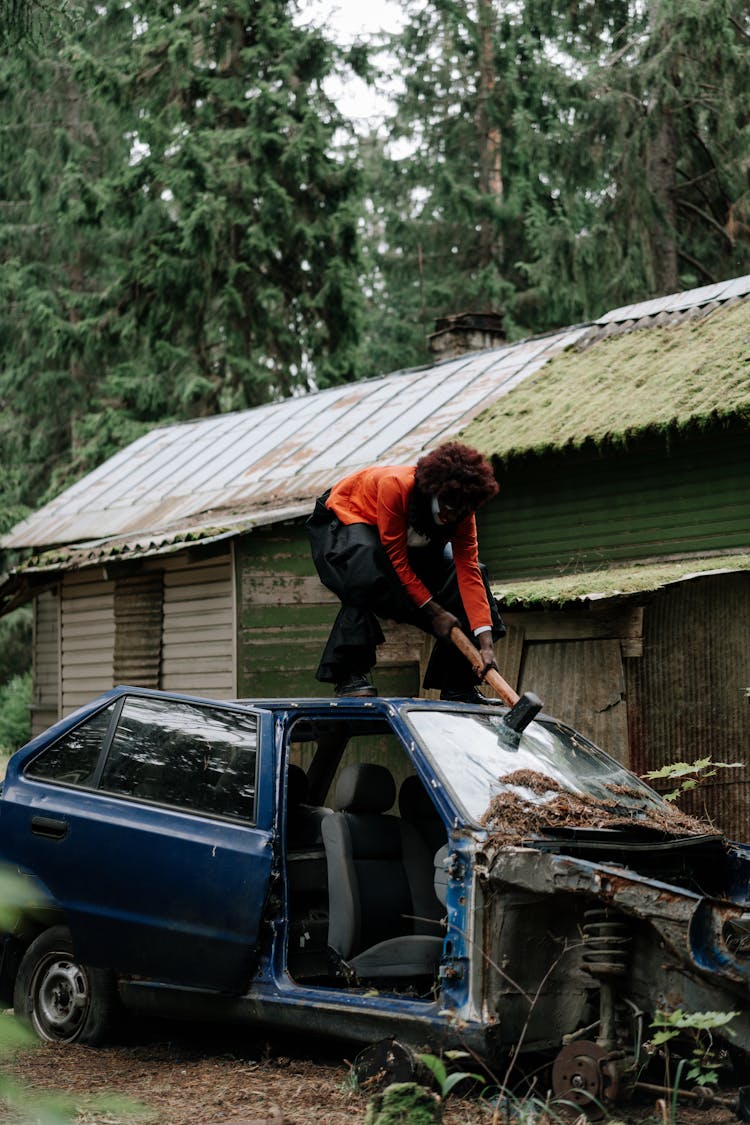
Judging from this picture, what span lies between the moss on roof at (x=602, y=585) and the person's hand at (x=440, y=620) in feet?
8.43

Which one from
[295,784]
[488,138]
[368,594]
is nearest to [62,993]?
[295,784]

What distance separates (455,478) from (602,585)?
347cm

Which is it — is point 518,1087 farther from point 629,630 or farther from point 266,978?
point 629,630

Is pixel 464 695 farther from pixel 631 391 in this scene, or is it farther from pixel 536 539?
pixel 536 539

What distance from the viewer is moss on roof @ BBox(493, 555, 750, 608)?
8.96 meters

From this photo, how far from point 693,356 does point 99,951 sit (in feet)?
26.6

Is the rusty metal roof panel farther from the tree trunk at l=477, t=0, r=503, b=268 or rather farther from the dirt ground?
the tree trunk at l=477, t=0, r=503, b=268

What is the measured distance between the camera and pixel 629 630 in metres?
9.43

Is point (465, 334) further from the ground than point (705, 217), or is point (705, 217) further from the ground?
point (705, 217)

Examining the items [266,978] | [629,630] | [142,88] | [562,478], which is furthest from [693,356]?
[142,88]

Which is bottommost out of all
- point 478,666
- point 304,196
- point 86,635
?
point 86,635

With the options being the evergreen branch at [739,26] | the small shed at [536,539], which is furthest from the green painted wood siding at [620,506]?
the evergreen branch at [739,26]

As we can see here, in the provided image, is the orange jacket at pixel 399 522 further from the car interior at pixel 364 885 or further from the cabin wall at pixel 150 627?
the cabin wall at pixel 150 627

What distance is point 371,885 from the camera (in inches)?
220
